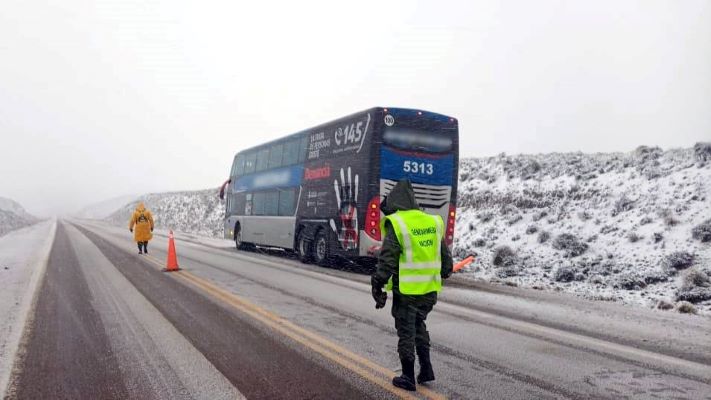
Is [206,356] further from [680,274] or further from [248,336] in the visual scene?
[680,274]

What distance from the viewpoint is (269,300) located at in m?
7.79

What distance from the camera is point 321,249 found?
14.0 metres

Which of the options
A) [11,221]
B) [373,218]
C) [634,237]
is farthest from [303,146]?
[11,221]

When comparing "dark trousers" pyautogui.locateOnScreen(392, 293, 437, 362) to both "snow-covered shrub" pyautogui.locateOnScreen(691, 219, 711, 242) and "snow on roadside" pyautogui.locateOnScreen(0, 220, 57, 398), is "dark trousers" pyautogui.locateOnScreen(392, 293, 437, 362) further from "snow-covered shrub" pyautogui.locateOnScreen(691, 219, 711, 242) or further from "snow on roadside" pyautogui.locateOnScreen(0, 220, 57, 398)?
"snow-covered shrub" pyautogui.locateOnScreen(691, 219, 711, 242)

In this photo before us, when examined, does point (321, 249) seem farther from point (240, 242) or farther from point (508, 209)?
point (508, 209)

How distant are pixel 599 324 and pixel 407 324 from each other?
13.5 feet

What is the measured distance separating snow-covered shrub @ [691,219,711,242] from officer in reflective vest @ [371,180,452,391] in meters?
10.2

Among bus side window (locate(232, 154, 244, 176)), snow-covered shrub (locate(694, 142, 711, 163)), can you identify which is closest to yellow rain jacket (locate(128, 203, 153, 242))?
bus side window (locate(232, 154, 244, 176))

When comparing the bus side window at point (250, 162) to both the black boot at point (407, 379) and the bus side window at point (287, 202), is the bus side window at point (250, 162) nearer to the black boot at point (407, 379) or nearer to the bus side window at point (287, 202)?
the bus side window at point (287, 202)

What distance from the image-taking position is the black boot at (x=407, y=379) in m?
3.76

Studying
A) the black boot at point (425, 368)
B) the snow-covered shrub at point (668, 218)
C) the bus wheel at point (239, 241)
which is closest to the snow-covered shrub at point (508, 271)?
the snow-covered shrub at point (668, 218)

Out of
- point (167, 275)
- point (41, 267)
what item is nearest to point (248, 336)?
point (167, 275)

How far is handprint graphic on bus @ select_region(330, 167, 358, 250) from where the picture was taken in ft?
40.1

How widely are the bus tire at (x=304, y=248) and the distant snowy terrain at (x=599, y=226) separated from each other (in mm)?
4692
